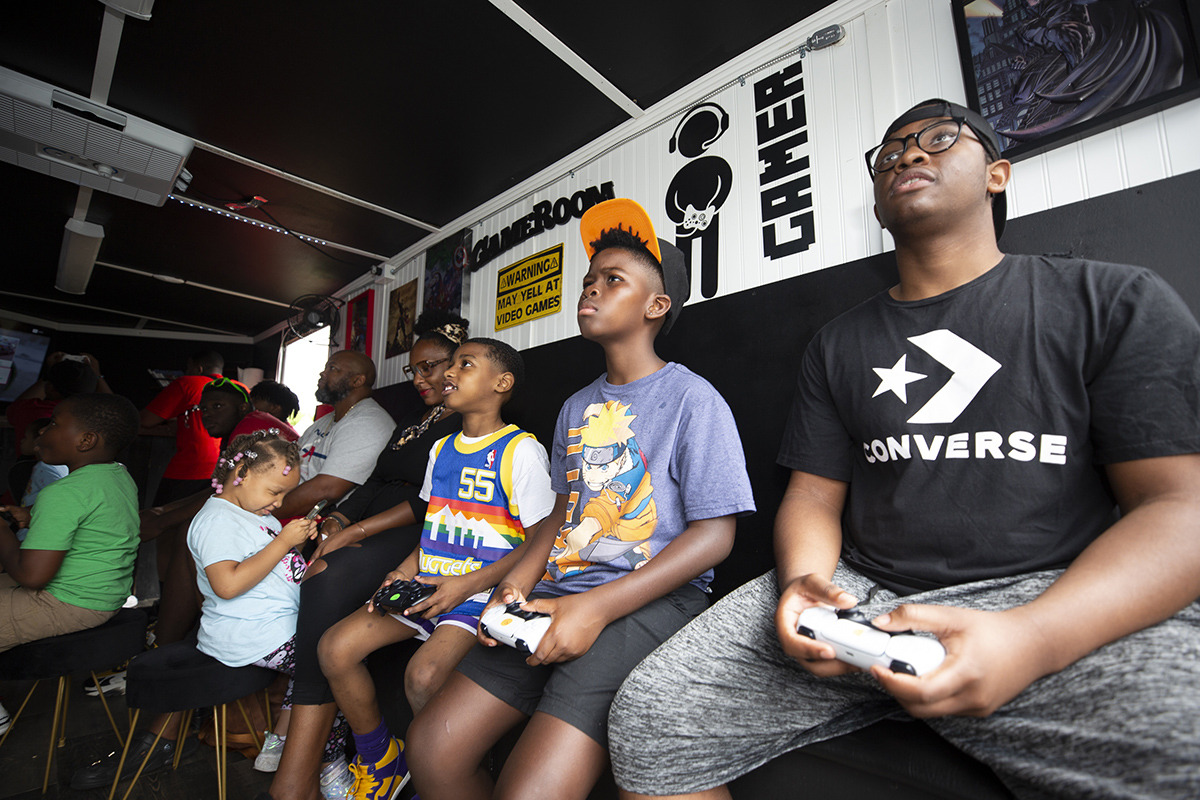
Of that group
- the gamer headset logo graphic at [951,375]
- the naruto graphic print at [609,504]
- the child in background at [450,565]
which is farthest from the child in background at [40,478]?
the gamer headset logo graphic at [951,375]

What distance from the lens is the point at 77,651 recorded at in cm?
207

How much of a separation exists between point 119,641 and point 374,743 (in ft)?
4.20

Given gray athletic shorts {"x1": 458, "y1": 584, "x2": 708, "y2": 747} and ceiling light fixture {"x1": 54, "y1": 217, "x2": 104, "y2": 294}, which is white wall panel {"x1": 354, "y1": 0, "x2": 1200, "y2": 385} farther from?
ceiling light fixture {"x1": 54, "y1": 217, "x2": 104, "y2": 294}

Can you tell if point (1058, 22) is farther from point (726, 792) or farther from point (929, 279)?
point (726, 792)

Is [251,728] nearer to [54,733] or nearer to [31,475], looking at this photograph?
[54,733]

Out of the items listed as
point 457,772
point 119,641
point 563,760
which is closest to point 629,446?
point 563,760

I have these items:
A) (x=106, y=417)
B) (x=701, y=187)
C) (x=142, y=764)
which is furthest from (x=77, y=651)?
(x=701, y=187)

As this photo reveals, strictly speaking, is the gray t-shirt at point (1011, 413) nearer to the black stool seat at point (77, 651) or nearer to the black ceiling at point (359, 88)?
the black ceiling at point (359, 88)

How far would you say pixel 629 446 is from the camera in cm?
152

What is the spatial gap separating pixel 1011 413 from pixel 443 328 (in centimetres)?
306

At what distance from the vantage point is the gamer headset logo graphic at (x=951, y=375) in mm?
1029

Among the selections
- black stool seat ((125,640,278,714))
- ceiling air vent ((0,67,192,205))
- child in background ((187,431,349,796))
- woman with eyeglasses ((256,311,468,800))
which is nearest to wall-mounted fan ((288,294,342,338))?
ceiling air vent ((0,67,192,205))

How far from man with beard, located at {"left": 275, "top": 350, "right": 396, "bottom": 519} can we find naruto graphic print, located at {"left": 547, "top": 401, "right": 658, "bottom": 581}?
1740 millimetres

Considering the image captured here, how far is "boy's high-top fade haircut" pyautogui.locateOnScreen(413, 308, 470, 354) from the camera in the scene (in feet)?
10.2
